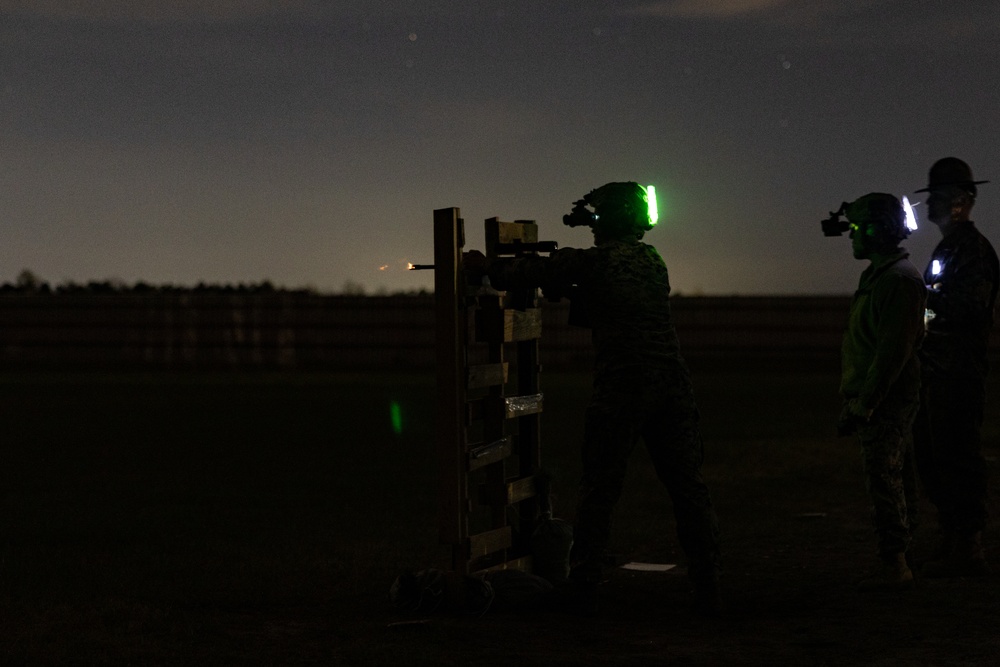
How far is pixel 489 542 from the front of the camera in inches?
266

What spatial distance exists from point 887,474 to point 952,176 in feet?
6.35

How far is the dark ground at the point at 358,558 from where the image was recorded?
5574mm

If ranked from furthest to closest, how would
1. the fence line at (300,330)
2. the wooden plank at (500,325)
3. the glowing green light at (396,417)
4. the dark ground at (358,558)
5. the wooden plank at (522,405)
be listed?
the fence line at (300,330) → the glowing green light at (396,417) → the wooden plank at (522,405) → the wooden plank at (500,325) → the dark ground at (358,558)

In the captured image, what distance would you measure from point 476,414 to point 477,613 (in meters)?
1.05

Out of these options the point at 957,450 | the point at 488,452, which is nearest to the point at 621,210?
the point at 488,452

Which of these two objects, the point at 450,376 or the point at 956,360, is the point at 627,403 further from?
the point at 956,360

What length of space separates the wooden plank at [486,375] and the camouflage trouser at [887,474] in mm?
1856

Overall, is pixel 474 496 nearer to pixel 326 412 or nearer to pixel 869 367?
pixel 869 367

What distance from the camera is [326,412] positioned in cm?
1939

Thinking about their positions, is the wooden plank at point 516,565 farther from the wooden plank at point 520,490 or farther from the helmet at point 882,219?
the helmet at point 882,219

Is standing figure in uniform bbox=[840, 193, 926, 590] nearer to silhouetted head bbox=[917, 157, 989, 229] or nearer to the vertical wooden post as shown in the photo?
silhouetted head bbox=[917, 157, 989, 229]

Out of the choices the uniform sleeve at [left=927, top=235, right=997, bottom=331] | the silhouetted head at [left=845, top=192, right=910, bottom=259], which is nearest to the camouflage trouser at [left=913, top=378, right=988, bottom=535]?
the uniform sleeve at [left=927, top=235, right=997, bottom=331]

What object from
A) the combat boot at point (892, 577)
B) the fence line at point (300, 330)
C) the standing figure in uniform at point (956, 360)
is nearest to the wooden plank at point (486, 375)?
the combat boot at point (892, 577)

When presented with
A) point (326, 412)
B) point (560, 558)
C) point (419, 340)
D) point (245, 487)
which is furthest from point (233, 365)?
point (560, 558)
